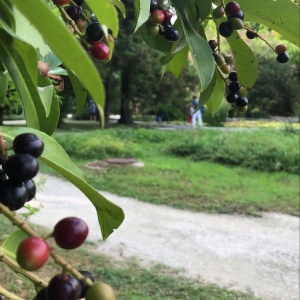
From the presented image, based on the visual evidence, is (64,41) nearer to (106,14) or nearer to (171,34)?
(106,14)

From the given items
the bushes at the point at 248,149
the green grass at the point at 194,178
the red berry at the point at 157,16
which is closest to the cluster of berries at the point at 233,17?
the red berry at the point at 157,16

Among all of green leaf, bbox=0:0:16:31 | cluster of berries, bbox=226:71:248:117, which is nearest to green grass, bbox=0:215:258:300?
cluster of berries, bbox=226:71:248:117

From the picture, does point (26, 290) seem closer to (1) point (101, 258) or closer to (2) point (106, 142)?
(1) point (101, 258)

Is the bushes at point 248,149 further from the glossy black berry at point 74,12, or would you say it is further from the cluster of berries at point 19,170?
the cluster of berries at point 19,170

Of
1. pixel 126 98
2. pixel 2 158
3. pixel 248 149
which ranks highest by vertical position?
pixel 2 158

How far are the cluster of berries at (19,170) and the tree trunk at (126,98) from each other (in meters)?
13.8

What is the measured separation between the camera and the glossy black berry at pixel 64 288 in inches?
14.3

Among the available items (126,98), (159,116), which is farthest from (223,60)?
(159,116)

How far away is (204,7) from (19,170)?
553mm

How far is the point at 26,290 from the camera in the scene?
9.70 feet

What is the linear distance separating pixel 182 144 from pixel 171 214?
388 cm

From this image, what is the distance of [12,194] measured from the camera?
41 cm

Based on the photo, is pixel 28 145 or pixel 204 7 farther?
pixel 204 7

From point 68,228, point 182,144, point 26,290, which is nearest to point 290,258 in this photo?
point 26,290
